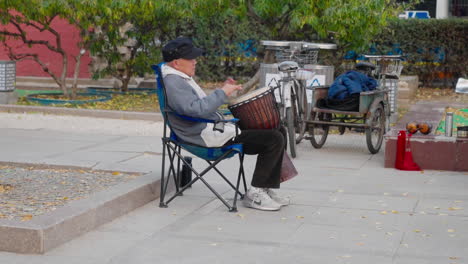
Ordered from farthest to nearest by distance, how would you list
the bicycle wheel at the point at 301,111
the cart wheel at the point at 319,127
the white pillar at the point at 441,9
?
the white pillar at the point at 441,9 → the cart wheel at the point at 319,127 → the bicycle wheel at the point at 301,111

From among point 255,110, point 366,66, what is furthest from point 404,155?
point 255,110

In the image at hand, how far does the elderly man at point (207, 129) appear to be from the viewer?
20.9ft

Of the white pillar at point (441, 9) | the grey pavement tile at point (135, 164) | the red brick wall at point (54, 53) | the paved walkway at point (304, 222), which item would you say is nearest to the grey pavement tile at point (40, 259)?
the paved walkway at point (304, 222)

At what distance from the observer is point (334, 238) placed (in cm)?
574

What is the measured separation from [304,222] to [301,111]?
12.3ft

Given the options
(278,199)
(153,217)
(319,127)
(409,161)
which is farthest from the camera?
(319,127)

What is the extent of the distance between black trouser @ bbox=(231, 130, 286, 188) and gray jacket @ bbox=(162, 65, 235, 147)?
178mm

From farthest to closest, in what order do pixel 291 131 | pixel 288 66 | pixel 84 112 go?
pixel 84 112 → pixel 288 66 → pixel 291 131

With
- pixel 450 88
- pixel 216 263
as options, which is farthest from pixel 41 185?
pixel 450 88

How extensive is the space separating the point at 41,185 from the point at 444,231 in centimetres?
327

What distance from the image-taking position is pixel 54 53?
59.6 feet

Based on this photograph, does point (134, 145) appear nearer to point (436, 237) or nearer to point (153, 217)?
point (153, 217)

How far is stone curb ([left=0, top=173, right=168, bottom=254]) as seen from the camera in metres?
5.25

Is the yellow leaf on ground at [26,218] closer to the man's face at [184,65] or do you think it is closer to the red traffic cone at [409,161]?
the man's face at [184,65]
